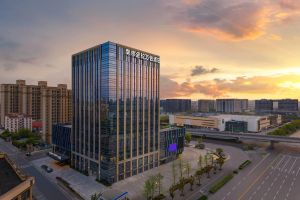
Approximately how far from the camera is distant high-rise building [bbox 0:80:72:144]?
16025cm

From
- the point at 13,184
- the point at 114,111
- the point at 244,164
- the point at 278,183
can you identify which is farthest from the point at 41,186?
the point at 244,164

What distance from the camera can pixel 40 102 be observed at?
185m

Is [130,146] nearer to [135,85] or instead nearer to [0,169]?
[135,85]

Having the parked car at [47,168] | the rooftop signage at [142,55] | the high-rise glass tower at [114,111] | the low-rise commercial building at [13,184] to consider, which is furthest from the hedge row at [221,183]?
the parked car at [47,168]

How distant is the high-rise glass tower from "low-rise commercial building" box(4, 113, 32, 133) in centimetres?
9307

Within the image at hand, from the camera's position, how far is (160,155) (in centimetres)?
10012

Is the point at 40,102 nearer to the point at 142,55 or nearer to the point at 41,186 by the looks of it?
the point at 41,186

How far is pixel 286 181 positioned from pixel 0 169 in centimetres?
9027

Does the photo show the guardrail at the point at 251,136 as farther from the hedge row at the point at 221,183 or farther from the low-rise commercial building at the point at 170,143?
the hedge row at the point at 221,183

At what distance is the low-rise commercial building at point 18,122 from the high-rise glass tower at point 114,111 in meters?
93.1

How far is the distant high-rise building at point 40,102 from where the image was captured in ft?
526

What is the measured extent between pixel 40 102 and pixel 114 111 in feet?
430

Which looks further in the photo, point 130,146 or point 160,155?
point 160,155

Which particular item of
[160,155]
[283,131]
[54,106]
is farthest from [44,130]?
[283,131]
